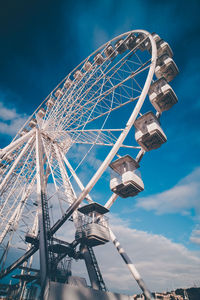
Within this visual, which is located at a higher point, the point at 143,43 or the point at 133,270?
the point at 143,43

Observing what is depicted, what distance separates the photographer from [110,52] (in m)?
16.5

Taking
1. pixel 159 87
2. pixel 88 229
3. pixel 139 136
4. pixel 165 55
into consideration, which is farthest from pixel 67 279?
pixel 165 55

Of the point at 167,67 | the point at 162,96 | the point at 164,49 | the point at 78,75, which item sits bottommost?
Answer: the point at 162,96

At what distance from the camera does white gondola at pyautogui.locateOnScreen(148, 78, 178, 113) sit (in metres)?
12.2

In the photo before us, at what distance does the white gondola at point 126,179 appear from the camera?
952 centimetres

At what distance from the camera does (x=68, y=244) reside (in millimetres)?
11562

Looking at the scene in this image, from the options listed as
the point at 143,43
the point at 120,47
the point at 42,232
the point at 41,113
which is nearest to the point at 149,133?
the point at 42,232

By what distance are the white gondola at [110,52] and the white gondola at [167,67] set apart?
155 inches

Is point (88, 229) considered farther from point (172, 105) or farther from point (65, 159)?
point (172, 105)

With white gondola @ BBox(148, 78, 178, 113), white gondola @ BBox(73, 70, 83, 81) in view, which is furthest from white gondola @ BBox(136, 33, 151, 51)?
white gondola @ BBox(73, 70, 83, 81)

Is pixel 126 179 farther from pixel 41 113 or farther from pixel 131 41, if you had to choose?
pixel 41 113

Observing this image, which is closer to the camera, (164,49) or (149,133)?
(149,133)

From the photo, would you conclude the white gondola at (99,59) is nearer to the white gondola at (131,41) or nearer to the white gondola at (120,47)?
the white gondola at (120,47)

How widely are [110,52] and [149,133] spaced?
9557 millimetres
